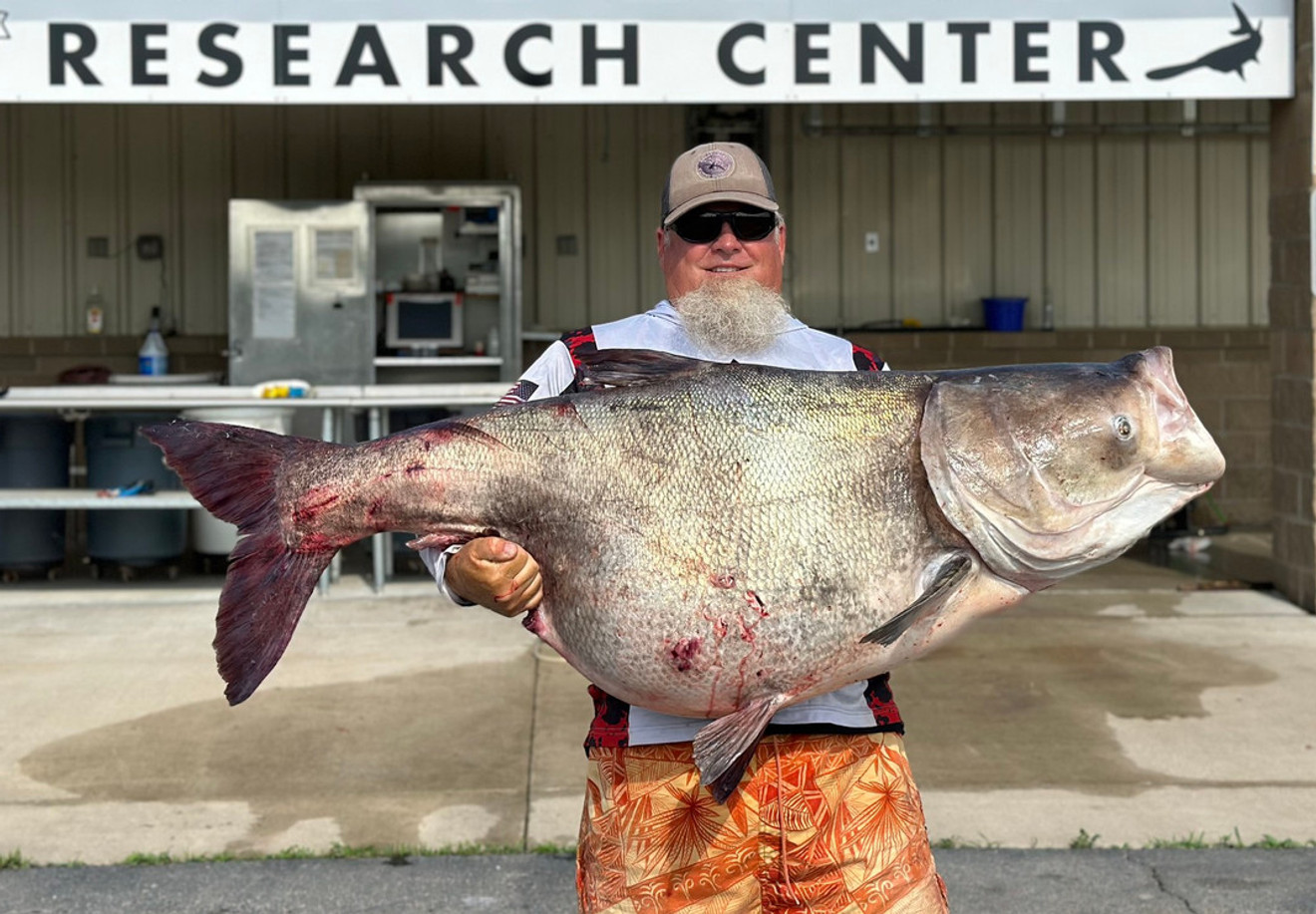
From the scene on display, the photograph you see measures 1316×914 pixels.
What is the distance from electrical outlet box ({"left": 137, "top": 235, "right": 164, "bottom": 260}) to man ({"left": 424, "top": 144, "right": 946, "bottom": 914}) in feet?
32.4

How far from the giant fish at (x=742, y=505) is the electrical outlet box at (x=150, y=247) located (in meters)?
10.0

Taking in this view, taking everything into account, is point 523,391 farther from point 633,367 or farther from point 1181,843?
point 1181,843

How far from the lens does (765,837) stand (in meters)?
2.59

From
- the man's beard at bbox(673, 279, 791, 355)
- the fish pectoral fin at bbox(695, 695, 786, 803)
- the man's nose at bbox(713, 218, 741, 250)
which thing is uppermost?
the man's nose at bbox(713, 218, 741, 250)

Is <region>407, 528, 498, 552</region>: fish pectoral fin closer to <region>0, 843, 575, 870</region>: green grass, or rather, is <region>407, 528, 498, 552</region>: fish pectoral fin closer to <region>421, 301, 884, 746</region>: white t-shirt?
<region>421, 301, 884, 746</region>: white t-shirt

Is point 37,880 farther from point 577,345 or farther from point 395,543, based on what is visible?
point 395,543

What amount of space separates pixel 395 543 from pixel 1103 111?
640 cm

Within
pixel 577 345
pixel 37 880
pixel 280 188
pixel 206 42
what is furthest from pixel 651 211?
pixel 577 345

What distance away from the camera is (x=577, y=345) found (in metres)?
2.69

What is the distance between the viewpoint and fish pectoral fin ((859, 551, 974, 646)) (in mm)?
2143

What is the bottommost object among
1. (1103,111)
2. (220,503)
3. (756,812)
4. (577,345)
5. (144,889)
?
(144,889)

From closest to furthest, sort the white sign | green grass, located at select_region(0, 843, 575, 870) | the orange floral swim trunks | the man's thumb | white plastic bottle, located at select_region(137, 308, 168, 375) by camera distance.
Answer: the man's thumb → the orange floral swim trunks → green grass, located at select_region(0, 843, 575, 870) → the white sign → white plastic bottle, located at select_region(137, 308, 168, 375)

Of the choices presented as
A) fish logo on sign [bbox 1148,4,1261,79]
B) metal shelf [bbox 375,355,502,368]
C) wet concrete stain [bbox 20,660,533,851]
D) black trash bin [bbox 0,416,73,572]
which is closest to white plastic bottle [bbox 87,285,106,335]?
metal shelf [bbox 375,355,502,368]

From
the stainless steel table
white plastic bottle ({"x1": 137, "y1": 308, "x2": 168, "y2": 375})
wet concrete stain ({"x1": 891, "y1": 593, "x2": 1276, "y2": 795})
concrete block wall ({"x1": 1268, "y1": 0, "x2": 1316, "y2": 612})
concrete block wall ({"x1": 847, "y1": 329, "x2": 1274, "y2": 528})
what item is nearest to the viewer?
wet concrete stain ({"x1": 891, "y1": 593, "x2": 1276, "y2": 795})
